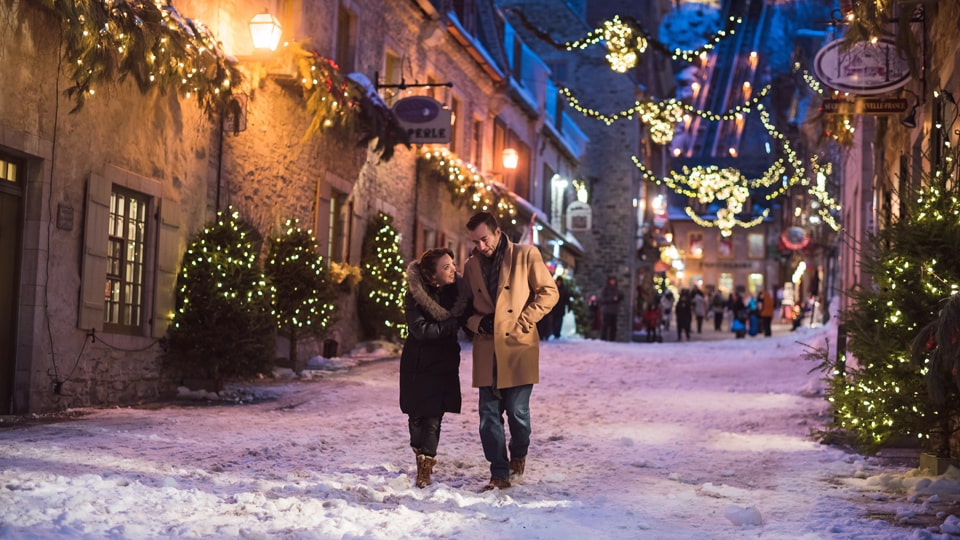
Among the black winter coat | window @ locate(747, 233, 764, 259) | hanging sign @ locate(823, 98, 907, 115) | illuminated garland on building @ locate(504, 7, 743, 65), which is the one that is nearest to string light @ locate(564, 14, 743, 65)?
illuminated garland on building @ locate(504, 7, 743, 65)

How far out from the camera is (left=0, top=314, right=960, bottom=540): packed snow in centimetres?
611

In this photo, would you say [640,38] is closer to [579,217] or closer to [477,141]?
[477,141]

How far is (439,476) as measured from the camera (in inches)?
316

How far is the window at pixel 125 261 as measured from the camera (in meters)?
12.0

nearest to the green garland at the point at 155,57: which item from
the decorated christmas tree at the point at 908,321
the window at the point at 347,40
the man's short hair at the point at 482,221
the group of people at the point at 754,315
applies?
the window at the point at 347,40

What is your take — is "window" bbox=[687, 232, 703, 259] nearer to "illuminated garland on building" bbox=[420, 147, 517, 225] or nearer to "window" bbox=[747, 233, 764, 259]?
"window" bbox=[747, 233, 764, 259]

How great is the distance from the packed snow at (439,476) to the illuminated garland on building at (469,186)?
10.9m

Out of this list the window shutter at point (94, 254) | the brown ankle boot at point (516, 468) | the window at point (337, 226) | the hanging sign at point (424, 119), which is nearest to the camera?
the brown ankle boot at point (516, 468)

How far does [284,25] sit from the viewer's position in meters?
16.5

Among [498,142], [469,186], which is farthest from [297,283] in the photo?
[498,142]

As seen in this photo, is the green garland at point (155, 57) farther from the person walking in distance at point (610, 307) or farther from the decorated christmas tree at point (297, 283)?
the person walking in distance at point (610, 307)

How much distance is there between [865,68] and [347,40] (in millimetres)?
9896

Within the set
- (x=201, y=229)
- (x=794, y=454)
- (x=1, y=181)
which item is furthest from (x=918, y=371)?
(x=201, y=229)

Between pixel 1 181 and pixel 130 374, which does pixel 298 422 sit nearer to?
pixel 130 374
